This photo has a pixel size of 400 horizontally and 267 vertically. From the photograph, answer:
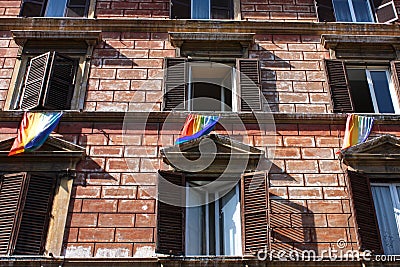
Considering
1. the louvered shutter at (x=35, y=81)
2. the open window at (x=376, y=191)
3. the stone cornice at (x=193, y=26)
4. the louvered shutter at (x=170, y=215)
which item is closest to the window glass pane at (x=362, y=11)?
the stone cornice at (x=193, y=26)

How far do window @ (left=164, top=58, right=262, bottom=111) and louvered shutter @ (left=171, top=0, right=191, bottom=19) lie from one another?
5.94ft

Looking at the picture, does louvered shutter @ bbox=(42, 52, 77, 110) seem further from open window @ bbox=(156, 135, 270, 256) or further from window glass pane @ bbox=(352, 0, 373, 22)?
window glass pane @ bbox=(352, 0, 373, 22)

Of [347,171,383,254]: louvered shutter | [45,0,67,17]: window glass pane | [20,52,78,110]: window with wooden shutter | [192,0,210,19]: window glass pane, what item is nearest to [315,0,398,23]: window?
[192,0,210,19]: window glass pane

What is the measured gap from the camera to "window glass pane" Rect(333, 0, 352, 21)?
48.0ft

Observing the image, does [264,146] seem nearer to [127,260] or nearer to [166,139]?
[166,139]

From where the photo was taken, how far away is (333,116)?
1197 cm

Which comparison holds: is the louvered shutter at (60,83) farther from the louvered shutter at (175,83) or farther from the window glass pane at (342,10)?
the window glass pane at (342,10)

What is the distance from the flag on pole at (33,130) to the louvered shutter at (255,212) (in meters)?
4.14

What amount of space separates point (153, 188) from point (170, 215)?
745mm

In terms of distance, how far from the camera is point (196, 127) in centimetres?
1158

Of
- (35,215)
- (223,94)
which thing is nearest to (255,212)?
(223,94)

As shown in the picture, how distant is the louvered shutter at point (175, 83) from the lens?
40.2 ft
